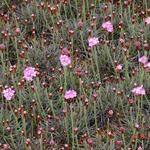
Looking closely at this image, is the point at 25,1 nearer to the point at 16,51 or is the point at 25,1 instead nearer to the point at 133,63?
the point at 16,51

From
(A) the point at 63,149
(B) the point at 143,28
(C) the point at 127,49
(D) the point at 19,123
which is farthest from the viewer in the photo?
(B) the point at 143,28

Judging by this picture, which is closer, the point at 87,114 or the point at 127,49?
the point at 87,114

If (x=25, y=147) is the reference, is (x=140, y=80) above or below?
above

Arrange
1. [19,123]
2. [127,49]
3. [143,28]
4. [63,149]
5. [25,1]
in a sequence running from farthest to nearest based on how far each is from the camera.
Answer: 1. [25,1]
2. [143,28]
3. [127,49]
4. [19,123]
5. [63,149]

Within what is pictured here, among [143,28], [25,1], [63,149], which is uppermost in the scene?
[25,1]

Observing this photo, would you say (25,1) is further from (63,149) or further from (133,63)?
(63,149)

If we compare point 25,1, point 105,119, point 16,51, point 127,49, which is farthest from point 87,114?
point 25,1

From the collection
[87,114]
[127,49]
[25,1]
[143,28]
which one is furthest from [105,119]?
[25,1]
